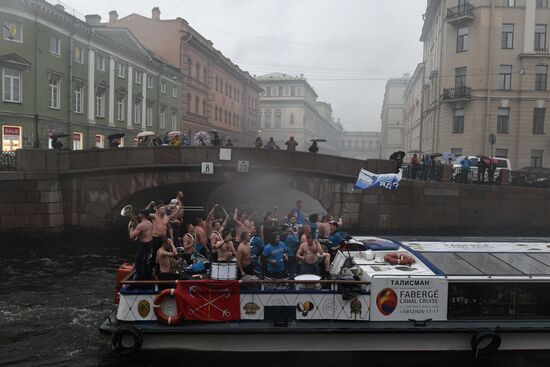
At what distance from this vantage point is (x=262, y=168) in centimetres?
2305

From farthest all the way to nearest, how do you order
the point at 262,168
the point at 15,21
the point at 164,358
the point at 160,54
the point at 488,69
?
the point at 160,54 → the point at 488,69 → the point at 15,21 → the point at 262,168 → the point at 164,358

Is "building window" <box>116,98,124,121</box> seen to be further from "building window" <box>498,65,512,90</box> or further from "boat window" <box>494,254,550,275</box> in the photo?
"boat window" <box>494,254,550,275</box>

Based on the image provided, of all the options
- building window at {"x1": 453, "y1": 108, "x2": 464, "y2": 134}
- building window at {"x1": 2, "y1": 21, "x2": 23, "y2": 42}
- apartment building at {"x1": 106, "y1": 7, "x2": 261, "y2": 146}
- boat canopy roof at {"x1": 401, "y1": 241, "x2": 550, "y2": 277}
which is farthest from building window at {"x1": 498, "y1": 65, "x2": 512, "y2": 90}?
building window at {"x1": 2, "y1": 21, "x2": 23, "y2": 42}

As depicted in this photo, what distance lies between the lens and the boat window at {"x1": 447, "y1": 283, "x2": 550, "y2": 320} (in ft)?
32.2

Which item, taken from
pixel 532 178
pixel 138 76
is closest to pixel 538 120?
pixel 532 178

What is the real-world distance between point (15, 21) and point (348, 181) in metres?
18.6

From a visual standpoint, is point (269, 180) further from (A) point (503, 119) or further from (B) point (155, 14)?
(B) point (155, 14)

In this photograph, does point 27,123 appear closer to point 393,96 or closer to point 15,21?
point 15,21

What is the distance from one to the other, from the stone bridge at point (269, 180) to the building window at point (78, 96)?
10.1m

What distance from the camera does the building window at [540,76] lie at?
37.1 meters

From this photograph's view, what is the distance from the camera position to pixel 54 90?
1154 inches

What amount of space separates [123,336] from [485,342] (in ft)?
22.2

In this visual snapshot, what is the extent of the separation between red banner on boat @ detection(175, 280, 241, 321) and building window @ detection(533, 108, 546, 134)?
34446mm

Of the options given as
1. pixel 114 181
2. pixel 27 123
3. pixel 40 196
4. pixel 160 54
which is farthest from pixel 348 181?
pixel 160 54
